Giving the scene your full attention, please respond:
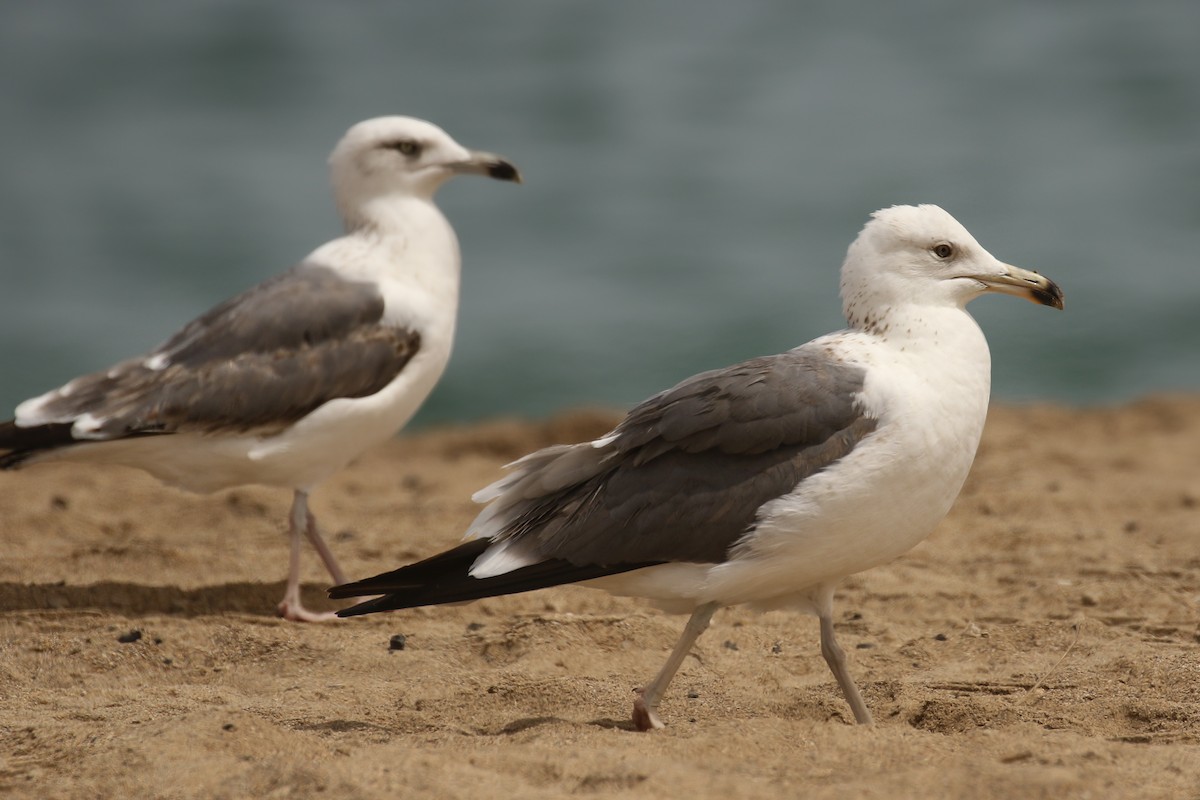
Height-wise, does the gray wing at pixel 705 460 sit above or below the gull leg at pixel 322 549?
above

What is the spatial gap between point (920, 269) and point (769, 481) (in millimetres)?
1002

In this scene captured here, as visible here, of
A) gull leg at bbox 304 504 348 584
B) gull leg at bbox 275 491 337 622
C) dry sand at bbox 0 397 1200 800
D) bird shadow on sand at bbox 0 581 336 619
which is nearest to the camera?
dry sand at bbox 0 397 1200 800

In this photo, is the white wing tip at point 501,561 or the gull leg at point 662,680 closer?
the gull leg at point 662,680

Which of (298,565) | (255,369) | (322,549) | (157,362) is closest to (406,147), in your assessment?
(255,369)

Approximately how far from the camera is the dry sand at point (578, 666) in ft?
13.8

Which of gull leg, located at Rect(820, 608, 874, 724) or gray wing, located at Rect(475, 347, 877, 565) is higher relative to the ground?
gray wing, located at Rect(475, 347, 877, 565)

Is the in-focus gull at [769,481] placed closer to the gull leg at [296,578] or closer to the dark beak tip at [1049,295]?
the dark beak tip at [1049,295]

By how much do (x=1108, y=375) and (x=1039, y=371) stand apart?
78cm

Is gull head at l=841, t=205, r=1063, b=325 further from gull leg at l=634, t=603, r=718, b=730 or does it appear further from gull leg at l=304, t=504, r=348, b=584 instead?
gull leg at l=304, t=504, r=348, b=584

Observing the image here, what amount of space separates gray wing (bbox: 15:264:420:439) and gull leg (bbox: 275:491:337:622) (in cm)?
40

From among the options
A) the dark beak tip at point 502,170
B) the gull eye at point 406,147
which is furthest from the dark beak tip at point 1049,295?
the gull eye at point 406,147

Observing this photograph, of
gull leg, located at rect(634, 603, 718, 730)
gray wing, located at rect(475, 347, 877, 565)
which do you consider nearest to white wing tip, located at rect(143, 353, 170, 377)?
gray wing, located at rect(475, 347, 877, 565)

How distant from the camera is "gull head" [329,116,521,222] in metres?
7.92

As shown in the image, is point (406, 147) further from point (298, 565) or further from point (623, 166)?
point (623, 166)
